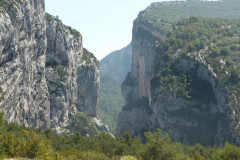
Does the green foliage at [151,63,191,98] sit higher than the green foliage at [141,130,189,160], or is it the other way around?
the green foliage at [151,63,191,98]

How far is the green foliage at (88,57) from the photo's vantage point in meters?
142

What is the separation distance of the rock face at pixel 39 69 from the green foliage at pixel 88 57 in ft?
2.31

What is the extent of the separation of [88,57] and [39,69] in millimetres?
46140

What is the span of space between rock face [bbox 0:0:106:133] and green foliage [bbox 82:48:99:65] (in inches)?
27.8

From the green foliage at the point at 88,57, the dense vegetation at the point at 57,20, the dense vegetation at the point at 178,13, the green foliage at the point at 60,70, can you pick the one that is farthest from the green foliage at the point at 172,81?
the green foliage at the point at 88,57

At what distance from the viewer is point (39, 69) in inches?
4045

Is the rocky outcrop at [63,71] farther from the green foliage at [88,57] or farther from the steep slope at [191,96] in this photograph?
the steep slope at [191,96]

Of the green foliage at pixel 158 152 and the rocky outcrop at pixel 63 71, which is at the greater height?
the rocky outcrop at pixel 63 71

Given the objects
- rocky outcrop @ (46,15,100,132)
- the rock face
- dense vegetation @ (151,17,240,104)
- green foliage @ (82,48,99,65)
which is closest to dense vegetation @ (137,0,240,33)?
dense vegetation @ (151,17,240,104)

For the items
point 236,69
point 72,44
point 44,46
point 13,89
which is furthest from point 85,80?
point 236,69

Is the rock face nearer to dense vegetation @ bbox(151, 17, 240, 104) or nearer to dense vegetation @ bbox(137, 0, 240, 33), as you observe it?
dense vegetation @ bbox(151, 17, 240, 104)

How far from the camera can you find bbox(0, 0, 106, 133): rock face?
80.0 m

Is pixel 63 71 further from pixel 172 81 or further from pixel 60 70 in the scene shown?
pixel 172 81

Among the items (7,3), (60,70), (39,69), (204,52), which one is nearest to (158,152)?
→ (204,52)
